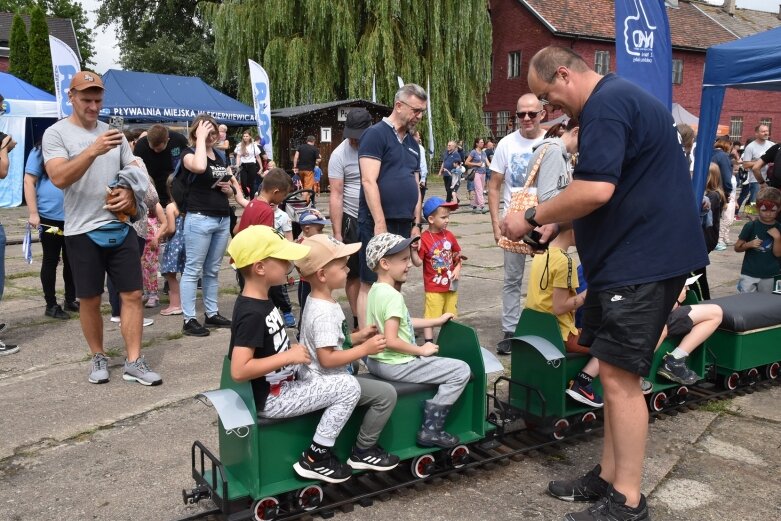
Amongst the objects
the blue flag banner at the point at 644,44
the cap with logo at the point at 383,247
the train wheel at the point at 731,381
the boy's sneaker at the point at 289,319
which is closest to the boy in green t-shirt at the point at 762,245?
the blue flag banner at the point at 644,44

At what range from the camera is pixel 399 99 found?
16.5 feet

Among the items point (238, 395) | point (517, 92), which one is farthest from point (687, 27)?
point (238, 395)

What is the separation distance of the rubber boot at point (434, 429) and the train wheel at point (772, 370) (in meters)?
2.87

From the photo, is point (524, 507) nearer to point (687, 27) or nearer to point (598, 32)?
point (598, 32)

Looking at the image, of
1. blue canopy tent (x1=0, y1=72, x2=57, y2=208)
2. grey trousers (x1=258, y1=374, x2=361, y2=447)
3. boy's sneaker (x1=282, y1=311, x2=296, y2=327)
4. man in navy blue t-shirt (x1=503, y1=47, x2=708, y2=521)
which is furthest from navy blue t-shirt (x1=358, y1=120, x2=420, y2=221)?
blue canopy tent (x1=0, y1=72, x2=57, y2=208)

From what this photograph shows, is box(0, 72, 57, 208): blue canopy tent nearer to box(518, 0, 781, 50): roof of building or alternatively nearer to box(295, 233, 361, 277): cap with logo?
box(295, 233, 361, 277): cap with logo

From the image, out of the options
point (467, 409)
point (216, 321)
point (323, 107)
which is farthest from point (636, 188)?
point (323, 107)

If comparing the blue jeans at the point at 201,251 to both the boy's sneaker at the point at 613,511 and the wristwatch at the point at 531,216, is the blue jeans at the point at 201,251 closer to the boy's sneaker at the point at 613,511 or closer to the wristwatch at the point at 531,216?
the wristwatch at the point at 531,216

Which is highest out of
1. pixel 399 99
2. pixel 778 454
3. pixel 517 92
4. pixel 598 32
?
pixel 598 32

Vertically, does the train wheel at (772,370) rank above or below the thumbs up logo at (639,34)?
below

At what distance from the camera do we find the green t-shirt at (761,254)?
19.9 feet

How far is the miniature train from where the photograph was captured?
3057 mm

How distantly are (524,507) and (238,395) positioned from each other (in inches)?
56.8

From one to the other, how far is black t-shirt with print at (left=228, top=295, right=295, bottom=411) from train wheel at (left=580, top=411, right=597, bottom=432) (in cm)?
189
